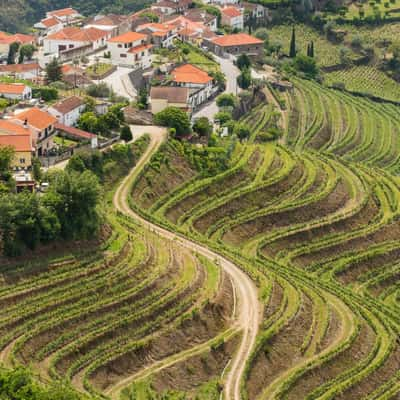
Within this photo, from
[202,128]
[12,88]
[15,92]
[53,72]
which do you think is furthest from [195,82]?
[15,92]

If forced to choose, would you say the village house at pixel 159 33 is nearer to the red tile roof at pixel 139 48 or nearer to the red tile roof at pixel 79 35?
the red tile roof at pixel 139 48

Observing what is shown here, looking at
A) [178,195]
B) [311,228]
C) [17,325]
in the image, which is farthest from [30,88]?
[17,325]

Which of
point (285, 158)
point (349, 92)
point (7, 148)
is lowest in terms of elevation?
point (349, 92)

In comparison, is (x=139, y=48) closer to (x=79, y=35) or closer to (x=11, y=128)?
(x=79, y=35)

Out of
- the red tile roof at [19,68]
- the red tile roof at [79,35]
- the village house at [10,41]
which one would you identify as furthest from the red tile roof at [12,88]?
the village house at [10,41]

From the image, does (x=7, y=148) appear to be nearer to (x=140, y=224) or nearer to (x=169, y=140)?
(x=140, y=224)

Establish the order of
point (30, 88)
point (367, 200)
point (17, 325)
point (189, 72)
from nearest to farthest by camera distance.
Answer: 1. point (17, 325)
2. point (367, 200)
3. point (30, 88)
4. point (189, 72)
